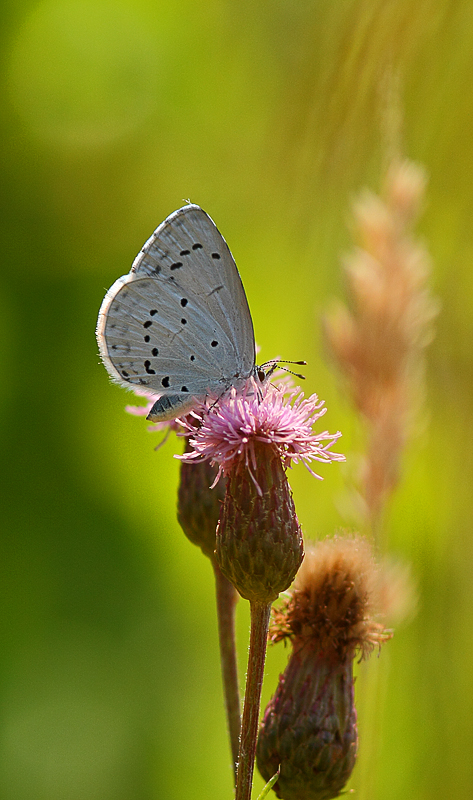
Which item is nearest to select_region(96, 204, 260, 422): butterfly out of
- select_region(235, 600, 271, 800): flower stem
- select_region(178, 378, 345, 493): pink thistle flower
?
select_region(178, 378, 345, 493): pink thistle flower

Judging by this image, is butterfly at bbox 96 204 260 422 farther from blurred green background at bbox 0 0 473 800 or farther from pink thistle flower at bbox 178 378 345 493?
blurred green background at bbox 0 0 473 800

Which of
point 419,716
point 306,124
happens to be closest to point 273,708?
point 306,124

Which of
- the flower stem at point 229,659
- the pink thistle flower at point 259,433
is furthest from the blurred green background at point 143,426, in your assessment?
the pink thistle flower at point 259,433

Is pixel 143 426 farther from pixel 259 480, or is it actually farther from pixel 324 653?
pixel 259 480

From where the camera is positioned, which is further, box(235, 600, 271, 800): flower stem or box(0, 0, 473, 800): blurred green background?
box(0, 0, 473, 800): blurred green background

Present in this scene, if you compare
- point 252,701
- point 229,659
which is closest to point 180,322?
point 229,659

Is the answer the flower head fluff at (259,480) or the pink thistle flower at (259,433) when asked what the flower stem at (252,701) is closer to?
the flower head fluff at (259,480)
